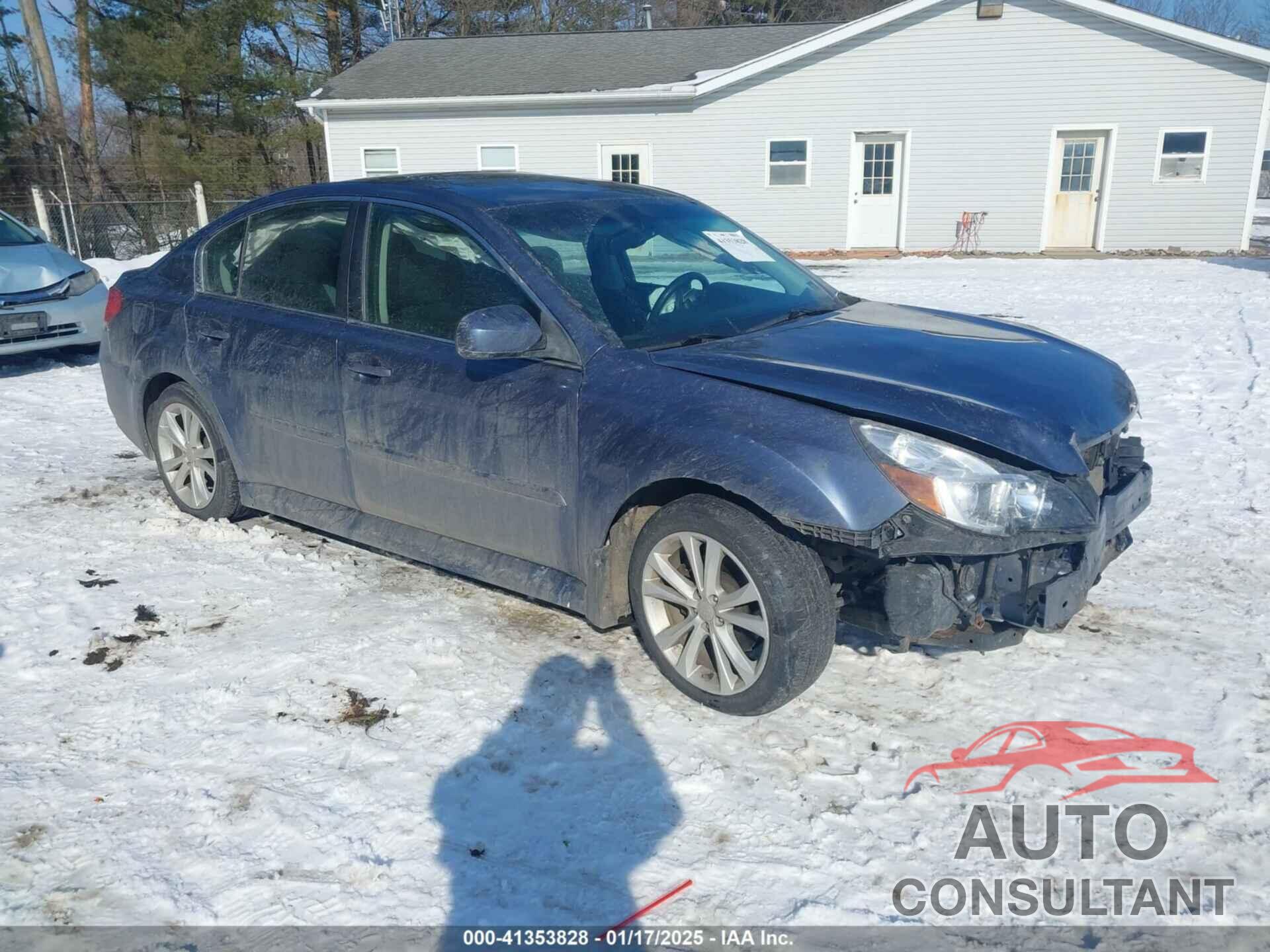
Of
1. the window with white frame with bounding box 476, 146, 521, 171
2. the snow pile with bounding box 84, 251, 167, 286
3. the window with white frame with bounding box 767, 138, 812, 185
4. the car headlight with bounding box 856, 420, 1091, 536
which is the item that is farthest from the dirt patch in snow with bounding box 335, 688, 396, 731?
the window with white frame with bounding box 476, 146, 521, 171

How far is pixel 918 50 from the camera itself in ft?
64.6

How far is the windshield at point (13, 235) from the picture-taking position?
9.54 meters

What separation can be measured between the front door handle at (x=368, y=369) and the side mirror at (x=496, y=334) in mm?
622

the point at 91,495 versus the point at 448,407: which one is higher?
the point at 448,407

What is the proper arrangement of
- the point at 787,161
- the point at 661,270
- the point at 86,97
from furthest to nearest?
the point at 86,97 < the point at 787,161 < the point at 661,270

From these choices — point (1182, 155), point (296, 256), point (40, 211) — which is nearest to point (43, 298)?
point (296, 256)

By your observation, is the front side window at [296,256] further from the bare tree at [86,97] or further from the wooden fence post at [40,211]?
the bare tree at [86,97]

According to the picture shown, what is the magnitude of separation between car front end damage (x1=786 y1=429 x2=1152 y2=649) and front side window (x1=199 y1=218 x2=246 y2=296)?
10.9 feet

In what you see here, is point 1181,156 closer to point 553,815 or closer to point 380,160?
point 380,160

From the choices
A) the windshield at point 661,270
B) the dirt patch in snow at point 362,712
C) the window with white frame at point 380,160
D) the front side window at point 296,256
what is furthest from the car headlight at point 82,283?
the window with white frame at point 380,160

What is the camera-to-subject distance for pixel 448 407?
392cm

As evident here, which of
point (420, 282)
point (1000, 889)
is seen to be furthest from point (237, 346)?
point (1000, 889)

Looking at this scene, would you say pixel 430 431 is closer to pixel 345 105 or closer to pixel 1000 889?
pixel 1000 889

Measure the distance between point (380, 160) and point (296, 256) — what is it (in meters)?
19.3
